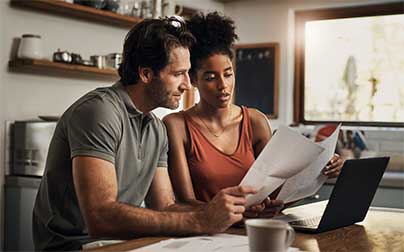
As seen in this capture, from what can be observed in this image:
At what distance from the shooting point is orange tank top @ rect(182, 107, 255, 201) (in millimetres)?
1917

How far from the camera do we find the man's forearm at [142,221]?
146 centimetres

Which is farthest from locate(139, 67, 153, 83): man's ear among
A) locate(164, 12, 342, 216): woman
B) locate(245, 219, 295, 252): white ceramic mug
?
locate(245, 219, 295, 252): white ceramic mug

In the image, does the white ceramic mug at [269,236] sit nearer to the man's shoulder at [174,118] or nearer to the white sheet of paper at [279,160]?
the white sheet of paper at [279,160]

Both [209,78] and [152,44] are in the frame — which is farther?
[209,78]

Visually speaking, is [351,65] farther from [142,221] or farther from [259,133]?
[142,221]

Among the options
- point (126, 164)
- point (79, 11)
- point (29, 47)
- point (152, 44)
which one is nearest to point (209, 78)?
point (152, 44)

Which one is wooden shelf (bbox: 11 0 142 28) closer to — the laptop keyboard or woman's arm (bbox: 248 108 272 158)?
woman's arm (bbox: 248 108 272 158)

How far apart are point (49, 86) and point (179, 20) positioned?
2094 millimetres

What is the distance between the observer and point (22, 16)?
3.59 metres

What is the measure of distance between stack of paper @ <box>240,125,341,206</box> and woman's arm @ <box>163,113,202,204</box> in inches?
11.4

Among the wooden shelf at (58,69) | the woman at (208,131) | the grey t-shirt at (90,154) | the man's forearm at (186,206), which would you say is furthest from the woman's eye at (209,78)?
the wooden shelf at (58,69)

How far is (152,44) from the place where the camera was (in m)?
1.75

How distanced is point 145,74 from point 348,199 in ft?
2.23

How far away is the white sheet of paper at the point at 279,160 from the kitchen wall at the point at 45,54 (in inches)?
91.6
